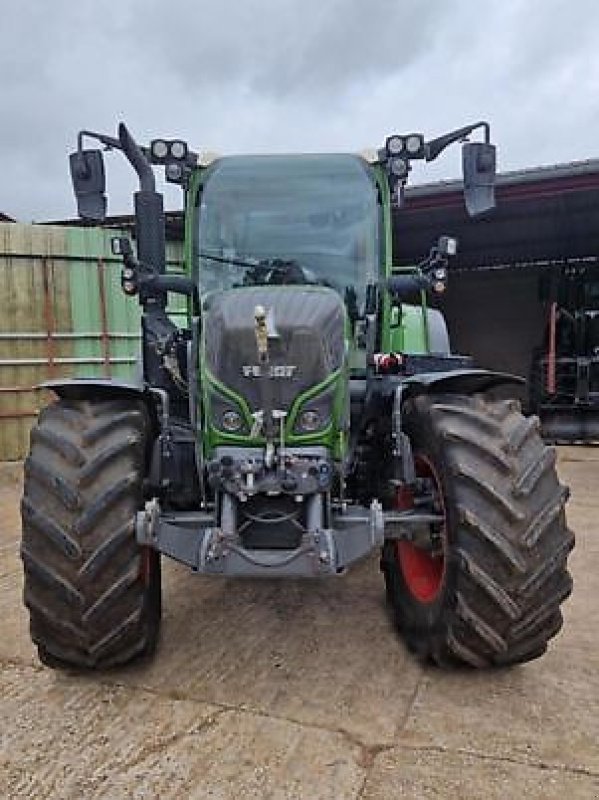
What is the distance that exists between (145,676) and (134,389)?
111 cm

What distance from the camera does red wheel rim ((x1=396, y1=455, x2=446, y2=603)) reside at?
2799mm

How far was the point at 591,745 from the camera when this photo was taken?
7.34 feet

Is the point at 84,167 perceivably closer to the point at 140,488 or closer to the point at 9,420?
the point at 140,488

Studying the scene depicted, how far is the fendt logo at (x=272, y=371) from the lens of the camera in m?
2.54

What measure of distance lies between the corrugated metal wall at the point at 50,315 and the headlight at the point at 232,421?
21.0ft

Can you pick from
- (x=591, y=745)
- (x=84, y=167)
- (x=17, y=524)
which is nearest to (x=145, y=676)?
(x=591, y=745)

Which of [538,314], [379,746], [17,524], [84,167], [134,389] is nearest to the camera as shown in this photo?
[379,746]

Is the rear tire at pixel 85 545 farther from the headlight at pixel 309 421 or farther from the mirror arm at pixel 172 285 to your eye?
the mirror arm at pixel 172 285

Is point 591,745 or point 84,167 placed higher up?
point 84,167

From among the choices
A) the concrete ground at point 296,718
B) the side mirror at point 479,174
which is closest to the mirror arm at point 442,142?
the side mirror at point 479,174

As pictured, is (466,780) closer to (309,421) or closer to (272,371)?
(309,421)

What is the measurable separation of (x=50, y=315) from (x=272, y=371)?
7092 millimetres

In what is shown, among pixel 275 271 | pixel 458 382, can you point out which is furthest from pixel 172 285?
pixel 458 382

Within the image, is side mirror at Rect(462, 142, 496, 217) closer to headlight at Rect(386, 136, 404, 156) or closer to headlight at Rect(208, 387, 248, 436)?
headlight at Rect(386, 136, 404, 156)
